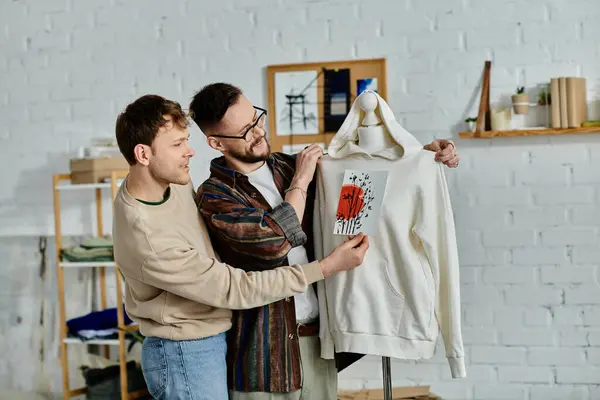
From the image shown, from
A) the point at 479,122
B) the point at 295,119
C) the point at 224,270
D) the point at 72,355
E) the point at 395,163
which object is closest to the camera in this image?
the point at 224,270

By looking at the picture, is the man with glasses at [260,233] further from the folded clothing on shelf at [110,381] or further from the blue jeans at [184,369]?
the folded clothing on shelf at [110,381]

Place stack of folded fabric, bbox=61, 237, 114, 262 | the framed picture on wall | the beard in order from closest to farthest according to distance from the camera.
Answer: the beard < the framed picture on wall < stack of folded fabric, bbox=61, 237, 114, 262

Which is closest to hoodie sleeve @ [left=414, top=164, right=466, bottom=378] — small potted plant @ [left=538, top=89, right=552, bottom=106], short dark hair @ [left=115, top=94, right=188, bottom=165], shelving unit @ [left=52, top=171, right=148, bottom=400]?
short dark hair @ [left=115, top=94, right=188, bottom=165]

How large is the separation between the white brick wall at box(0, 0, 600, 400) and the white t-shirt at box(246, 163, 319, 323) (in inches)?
59.8

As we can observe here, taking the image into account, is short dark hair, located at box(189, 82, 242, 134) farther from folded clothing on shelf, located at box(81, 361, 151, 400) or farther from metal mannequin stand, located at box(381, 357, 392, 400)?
folded clothing on shelf, located at box(81, 361, 151, 400)

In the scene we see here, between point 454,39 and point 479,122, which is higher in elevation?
point 454,39

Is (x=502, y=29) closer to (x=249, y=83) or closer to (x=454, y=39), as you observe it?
(x=454, y=39)

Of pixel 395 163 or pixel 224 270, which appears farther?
pixel 395 163

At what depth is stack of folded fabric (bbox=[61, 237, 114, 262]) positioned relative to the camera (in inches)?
153

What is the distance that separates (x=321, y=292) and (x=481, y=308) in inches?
61.1

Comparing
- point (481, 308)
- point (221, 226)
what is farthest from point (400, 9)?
point (221, 226)

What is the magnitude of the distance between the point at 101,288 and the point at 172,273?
2343 millimetres

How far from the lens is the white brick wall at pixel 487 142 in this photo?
3.54 meters

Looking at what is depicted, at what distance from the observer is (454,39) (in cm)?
365
